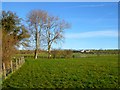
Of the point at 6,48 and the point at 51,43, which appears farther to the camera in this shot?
the point at 51,43

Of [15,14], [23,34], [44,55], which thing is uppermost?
[15,14]

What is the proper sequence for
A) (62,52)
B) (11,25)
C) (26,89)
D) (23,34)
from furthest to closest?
1. (62,52)
2. (23,34)
3. (11,25)
4. (26,89)

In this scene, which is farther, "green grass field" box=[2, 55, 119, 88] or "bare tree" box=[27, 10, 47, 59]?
"bare tree" box=[27, 10, 47, 59]

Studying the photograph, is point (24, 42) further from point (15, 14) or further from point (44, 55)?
point (44, 55)

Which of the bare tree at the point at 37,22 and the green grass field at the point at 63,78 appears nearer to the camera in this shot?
the green grass field at the point at 63,78

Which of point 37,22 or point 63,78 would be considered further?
point 37,22

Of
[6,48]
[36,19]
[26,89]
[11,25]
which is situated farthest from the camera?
[36,19]

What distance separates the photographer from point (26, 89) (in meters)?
11.4

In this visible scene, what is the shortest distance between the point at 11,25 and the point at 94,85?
3171cm

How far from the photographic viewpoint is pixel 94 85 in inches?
490

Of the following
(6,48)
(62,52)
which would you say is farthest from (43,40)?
(6,48)

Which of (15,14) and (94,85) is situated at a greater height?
(15,14)

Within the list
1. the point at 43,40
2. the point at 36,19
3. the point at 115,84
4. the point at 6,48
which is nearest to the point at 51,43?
the point at 43,40

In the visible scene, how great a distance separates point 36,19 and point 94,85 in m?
44.2
